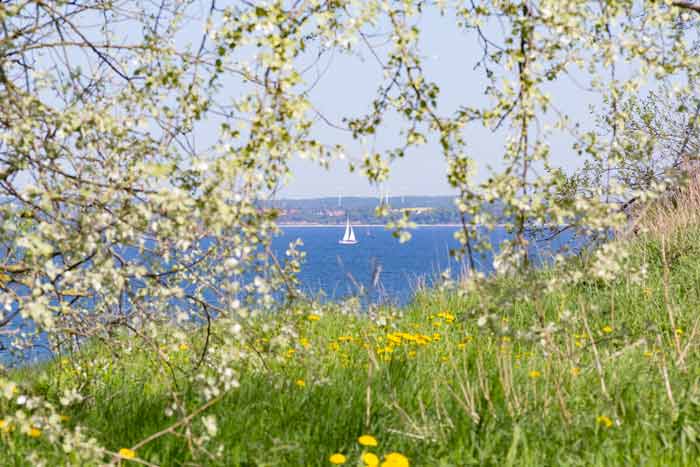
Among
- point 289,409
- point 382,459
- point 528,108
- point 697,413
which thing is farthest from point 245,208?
point 697,413

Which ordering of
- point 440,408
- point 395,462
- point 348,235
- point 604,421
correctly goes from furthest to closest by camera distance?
point 348,235, point 440,408, point 604,421, point 395,462

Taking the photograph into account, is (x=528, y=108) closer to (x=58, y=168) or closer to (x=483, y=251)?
(x=483, y=251)

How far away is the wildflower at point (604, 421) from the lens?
11.5ft

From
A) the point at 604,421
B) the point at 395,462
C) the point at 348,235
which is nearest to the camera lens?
the point at 395,462

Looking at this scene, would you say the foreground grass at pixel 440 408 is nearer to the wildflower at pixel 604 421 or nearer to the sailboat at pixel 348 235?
Answer: the wildflower at pixel 604 421

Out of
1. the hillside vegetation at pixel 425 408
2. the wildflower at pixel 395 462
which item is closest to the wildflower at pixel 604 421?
the hillside vegetation at pixel 425 408

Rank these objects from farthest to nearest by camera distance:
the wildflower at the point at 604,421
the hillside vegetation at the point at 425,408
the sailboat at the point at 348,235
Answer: the sailboat at the point at 348,235 < the wildflower at the point at 604,421 < the hillside vegetation at the point at 425,408

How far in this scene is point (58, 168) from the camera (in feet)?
10.7

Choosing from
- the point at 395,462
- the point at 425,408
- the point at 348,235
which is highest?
the point at 395,462

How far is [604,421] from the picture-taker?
3.57 m

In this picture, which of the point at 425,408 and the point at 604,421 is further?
the point at 425,408

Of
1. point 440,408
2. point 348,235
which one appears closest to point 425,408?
point 440,408

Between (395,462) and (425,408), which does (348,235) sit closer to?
(425,408)

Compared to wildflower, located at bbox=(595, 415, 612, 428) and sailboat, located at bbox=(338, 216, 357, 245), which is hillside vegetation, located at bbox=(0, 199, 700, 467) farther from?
sailboat, located at bbox=(338, 216, 357, 245)
